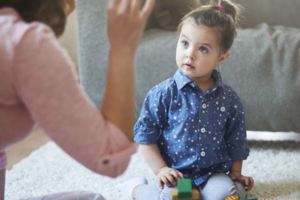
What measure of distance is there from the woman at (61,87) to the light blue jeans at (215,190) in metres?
0.58

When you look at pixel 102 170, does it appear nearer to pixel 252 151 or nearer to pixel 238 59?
pixel 238 59

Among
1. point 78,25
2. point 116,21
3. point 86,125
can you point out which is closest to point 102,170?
point 86,125

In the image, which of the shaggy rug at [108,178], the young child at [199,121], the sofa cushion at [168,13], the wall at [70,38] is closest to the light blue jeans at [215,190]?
the young child at [199,121]

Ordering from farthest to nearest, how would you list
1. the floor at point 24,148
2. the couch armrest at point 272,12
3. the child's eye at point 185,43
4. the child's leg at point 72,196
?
the couch armrest at point 272,12 < the floor at point 24,148 < the child's eye at point 185,43 < the child's leg at point 72,196

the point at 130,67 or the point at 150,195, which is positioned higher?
the point at 130,67

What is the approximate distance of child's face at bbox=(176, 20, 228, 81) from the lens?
4.22ft

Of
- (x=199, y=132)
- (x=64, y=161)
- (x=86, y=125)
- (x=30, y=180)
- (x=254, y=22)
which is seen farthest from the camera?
(x=254, y=22)

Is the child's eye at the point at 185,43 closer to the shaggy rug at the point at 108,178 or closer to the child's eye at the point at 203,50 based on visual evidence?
the child's eye at the point at 203,50

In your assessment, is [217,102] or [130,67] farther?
[217,102]

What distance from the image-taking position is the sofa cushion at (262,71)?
161 cm

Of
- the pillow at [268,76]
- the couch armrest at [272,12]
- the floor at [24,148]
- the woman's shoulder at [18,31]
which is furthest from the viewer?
the couch armrest at [272,12]

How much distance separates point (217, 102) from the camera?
4.36 ft

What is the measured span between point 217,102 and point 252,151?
0.48 meters

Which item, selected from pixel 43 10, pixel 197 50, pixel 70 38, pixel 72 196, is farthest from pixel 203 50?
pixel 70 38
